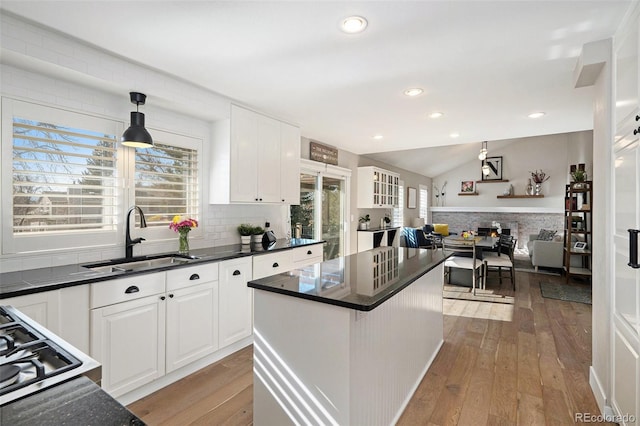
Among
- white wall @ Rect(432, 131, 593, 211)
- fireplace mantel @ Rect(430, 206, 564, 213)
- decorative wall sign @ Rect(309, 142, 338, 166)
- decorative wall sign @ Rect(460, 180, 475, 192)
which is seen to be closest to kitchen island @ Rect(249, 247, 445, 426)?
decorative wall sign @ Rect(309, 142, 338, 166)

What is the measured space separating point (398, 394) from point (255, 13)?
8.05 ft

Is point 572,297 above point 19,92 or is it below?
below

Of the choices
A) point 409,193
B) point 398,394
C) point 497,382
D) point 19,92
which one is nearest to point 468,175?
point 409,193

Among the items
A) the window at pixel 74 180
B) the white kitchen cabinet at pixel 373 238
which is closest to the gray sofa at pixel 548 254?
the white kitchen cabinet at pixel 373 238

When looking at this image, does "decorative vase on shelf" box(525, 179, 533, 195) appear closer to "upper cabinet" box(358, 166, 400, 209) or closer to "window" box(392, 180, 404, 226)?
"window" box(392, 180, 404, 226)

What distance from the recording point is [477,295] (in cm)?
488

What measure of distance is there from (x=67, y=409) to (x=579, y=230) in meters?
7.19

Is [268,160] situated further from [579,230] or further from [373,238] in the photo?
[579,230]

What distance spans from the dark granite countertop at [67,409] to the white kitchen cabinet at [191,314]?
168 cm


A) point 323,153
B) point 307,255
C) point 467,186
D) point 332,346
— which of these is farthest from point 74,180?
point 467,186

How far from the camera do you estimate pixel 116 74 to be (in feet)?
7.59

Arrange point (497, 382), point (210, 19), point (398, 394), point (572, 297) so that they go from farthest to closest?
point (572, 297), point (497, 382), point (398, 394), point (210, 19)

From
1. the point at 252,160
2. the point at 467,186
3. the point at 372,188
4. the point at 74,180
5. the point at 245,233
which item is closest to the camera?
the point at 74,180

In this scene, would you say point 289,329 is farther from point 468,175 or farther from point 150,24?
point 468,175
